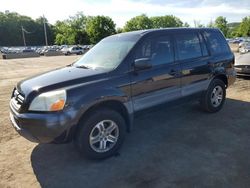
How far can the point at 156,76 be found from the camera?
4.70 meters

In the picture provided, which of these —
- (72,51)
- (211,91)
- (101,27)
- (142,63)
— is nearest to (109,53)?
(142,63)

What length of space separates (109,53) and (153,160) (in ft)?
6.46

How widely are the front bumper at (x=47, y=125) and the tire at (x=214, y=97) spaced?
11.0ft

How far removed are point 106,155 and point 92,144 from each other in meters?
0.31

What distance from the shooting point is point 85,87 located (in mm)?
3883

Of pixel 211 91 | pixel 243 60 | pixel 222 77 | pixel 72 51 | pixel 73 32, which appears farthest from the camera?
pixel 73 32

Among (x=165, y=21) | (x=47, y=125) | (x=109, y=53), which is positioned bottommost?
(x=47, y=125)

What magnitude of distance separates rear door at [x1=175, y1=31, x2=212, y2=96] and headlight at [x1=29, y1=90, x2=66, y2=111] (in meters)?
2.47

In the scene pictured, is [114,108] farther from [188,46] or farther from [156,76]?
[188,46]

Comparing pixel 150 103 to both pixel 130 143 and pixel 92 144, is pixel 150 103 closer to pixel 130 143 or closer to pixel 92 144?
pixel 130 143

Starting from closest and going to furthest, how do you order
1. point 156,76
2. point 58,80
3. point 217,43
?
point 58,80, point 156,76, point 217,43

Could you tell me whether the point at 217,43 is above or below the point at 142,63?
above

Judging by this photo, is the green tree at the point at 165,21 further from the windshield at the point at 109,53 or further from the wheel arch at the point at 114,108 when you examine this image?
the wheel arch at the point at 114,108

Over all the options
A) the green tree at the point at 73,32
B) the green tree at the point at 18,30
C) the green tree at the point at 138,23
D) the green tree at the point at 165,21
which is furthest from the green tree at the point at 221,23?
the green tree at the point at 18,30
